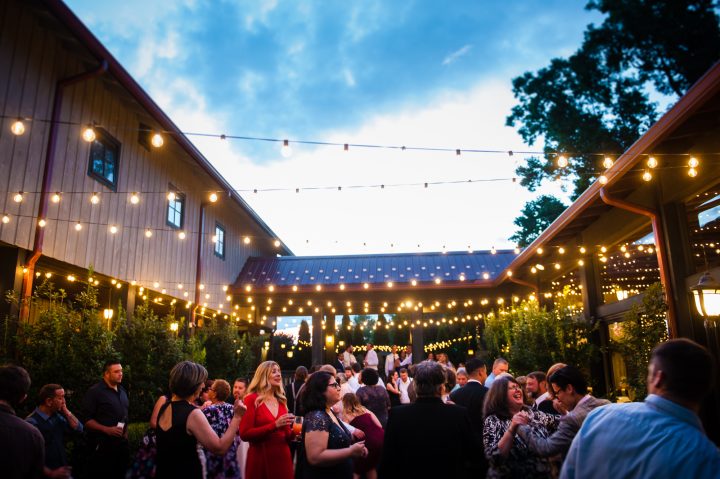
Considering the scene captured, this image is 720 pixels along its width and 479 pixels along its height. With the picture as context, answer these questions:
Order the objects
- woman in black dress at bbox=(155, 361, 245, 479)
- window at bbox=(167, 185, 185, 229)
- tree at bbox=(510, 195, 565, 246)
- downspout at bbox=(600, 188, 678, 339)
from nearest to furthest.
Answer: woman in black dress at bbox=(155, 361, 245, 479) < downspout at bbox=(600, 188, 678, 339) < window at bbox=(167, 185, 185, 229) < tree at bbox=(510, 195, 565, 246)

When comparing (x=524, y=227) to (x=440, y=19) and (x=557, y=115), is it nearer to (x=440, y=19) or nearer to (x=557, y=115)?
(x=557, y=115)

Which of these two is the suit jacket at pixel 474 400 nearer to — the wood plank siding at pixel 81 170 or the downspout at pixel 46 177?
the wood plank siding at pixel 81 170

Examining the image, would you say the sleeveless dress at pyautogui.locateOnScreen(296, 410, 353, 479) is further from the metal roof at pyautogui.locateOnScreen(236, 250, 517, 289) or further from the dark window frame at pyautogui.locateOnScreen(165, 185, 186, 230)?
the metal roof at pyautogui.locateOnScreen(236, 250, 517, 289)

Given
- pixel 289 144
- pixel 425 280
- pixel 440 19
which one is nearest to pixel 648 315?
pixel 289 144

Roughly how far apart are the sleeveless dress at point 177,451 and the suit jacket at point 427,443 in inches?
49.0

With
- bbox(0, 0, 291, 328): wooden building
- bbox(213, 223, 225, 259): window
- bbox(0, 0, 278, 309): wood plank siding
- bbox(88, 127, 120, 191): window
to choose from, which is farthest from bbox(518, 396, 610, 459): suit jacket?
bbox(213, 223, 225, 259): window

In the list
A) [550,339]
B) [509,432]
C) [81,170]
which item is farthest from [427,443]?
[81,170]

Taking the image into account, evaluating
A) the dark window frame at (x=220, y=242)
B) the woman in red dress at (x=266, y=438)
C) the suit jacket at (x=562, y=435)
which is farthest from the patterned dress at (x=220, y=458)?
the dark window frame at (x=220, y=242)

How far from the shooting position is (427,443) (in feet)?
10.1

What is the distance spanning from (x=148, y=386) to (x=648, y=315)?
799 centimetres

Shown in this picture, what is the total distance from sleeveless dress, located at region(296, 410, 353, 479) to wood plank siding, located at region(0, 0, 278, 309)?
626 centimetres

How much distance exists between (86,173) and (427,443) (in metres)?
8.77

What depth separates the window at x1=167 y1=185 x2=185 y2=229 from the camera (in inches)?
502

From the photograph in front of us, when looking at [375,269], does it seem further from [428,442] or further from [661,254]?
[428,442]
